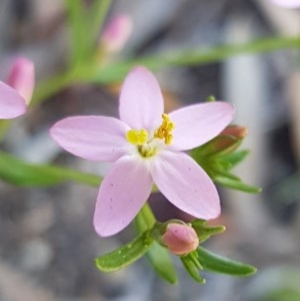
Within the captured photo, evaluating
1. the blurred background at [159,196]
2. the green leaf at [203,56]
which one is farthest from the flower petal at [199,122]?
the blurred background at [159,196]

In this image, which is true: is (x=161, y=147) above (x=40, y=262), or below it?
above

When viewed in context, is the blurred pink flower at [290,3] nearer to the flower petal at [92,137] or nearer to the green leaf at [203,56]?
the green leaf at [203,56]

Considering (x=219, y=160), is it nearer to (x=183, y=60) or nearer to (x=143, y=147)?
(x=143, y=147)

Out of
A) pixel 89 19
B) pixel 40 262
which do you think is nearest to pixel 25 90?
pixel 40 262

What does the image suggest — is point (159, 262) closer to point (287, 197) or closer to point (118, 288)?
point (118, 288)

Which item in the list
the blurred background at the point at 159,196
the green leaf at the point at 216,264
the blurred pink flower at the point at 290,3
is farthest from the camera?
the blurred background at the point at 159,196

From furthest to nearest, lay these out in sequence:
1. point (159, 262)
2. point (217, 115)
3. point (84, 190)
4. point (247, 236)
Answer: point (247, 236)
point (84, 190)
point (159, 262)
point (217, 115)

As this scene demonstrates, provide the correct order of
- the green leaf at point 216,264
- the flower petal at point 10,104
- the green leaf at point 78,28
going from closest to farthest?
the flower petal at point 10,104
the green leaf at point 216,264
the green leaf at point 78,28
